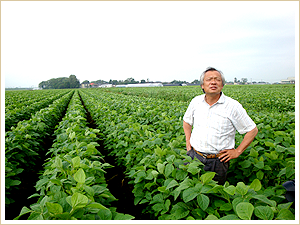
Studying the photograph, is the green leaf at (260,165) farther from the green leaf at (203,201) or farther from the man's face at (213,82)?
the green leaf at (203,201)

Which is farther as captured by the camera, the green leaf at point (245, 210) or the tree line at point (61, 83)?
the tree line at point (61, 83)

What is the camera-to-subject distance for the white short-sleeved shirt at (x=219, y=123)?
206cm

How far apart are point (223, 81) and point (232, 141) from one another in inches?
27.8

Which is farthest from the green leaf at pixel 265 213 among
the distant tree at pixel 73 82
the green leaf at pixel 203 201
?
the distant tree at pixel 73 82

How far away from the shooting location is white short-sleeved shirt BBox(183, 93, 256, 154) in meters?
2.06

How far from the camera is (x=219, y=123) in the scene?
209 cm

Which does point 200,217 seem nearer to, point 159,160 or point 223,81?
point 159,160

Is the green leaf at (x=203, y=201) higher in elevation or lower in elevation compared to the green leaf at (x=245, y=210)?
lower

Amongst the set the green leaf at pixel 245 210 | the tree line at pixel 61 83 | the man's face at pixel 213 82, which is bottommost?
the green leaf at pixel 245 210

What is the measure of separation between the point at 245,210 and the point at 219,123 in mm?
1000

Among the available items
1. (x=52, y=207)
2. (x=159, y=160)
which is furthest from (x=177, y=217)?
(x=52, y=207)

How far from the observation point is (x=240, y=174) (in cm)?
268

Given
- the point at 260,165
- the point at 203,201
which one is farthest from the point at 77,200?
the point at 260,165

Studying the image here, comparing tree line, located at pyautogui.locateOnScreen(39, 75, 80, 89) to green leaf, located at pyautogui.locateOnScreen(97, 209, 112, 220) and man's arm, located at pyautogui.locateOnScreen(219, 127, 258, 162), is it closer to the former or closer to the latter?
man's arm, located at pyautogui.locateOnScreen(219, 127, 258, 162)
